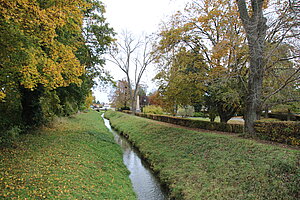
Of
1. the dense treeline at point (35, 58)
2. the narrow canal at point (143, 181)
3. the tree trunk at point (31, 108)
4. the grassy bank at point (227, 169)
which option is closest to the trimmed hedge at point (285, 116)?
the grassy bank at point (227, 169)

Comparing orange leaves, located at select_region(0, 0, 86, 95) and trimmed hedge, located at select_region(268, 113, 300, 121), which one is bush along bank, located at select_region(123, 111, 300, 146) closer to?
orange leaves, located at select_region(0, 0, 86, 95)

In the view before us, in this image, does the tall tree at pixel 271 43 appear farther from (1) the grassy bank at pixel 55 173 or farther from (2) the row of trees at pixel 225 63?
(1) the grassy bank at pixel 55 173

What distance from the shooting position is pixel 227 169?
6383mm

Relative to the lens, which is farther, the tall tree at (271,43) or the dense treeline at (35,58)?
the tall tree at (271,43)

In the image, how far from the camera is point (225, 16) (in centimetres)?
963

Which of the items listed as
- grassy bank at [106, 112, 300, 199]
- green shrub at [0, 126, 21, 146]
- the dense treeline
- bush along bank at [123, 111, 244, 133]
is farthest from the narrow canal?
bush along bank at [123, 111, 244, 133]

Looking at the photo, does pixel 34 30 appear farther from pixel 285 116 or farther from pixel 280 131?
pixel 285 116

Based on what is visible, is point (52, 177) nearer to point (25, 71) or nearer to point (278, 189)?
point (25, 71)

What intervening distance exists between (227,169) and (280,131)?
115 inches

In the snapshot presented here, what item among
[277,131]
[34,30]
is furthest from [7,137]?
[277,131]

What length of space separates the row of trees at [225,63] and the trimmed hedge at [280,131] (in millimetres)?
578

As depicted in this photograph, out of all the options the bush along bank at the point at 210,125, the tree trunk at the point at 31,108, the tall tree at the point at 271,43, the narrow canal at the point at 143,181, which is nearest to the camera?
the tall tree at the point at 271,43

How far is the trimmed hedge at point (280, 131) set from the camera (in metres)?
6.71

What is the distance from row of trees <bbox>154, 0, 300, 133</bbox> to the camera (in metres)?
7.52
